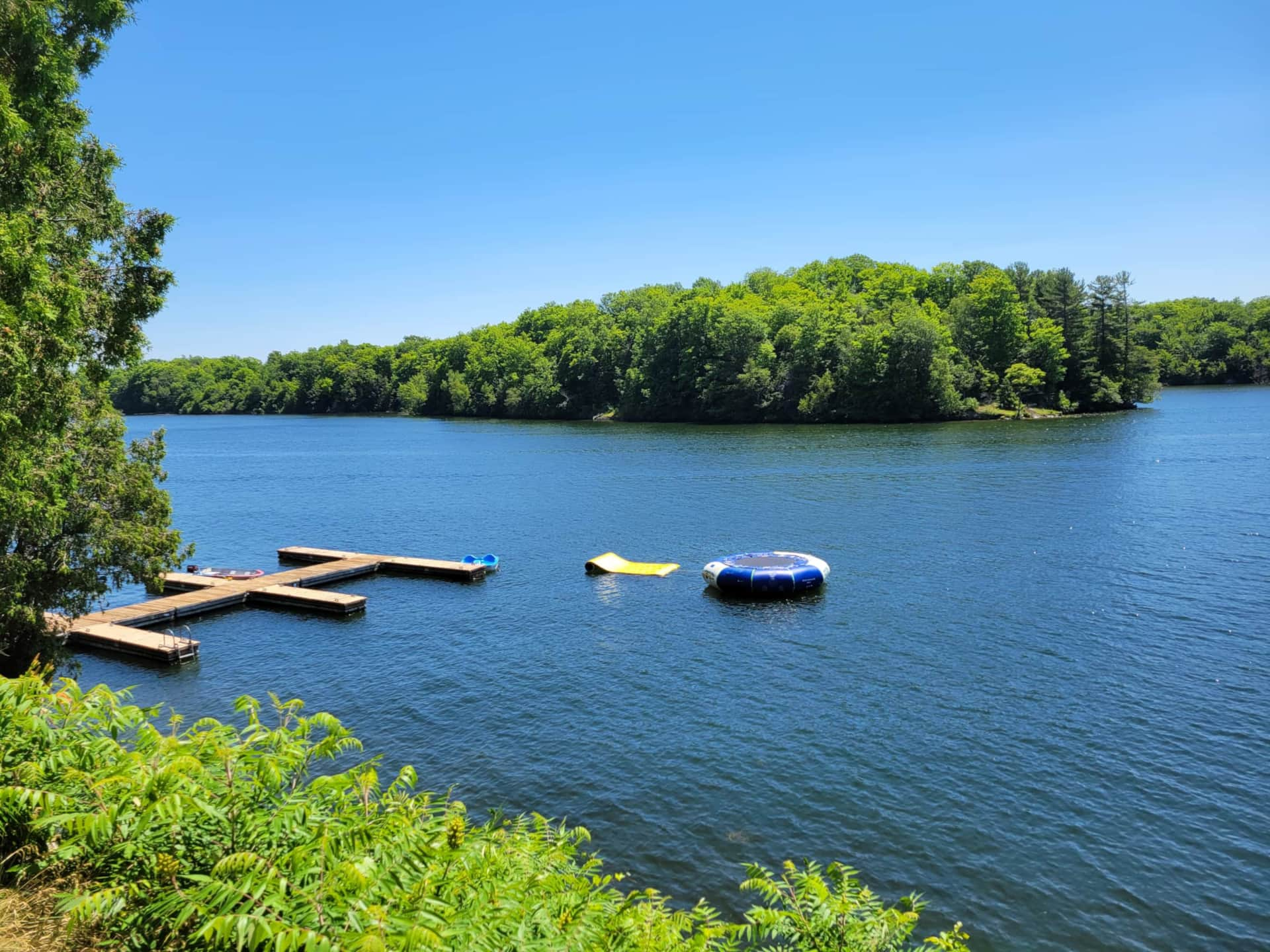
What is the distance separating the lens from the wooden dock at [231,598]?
31.5m

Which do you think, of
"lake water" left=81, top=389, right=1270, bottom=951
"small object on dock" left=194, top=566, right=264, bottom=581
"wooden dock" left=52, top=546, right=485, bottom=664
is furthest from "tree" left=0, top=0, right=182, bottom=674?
"small object on dock" left=194, top=566, right=264, bottom=581

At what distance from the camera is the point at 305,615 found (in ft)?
121

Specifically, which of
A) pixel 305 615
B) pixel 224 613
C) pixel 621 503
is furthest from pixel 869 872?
pixel 621 503

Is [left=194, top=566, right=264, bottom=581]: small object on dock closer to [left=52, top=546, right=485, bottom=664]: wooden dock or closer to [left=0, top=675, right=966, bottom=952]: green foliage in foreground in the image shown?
[left=52, top=546, right=485, bottom=664]: wooden dock

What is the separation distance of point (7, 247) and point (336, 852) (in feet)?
43.1

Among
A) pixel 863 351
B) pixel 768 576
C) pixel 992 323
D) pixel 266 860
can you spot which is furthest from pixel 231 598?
pixel 992 323

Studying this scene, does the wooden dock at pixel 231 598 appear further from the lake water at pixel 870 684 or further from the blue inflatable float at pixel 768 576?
the blue inflatable float at pixel 768 576

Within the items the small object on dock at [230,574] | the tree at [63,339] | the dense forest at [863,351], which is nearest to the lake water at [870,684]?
the small object on dock at [230,574]

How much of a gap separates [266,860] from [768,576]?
32030 mm

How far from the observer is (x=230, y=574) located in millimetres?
42656

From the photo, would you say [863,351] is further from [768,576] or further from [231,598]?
[231,598]

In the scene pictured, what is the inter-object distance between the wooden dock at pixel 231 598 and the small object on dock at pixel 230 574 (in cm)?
53

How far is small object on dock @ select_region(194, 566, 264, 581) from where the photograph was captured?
4216cm

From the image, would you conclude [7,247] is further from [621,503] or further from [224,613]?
[621,503]
